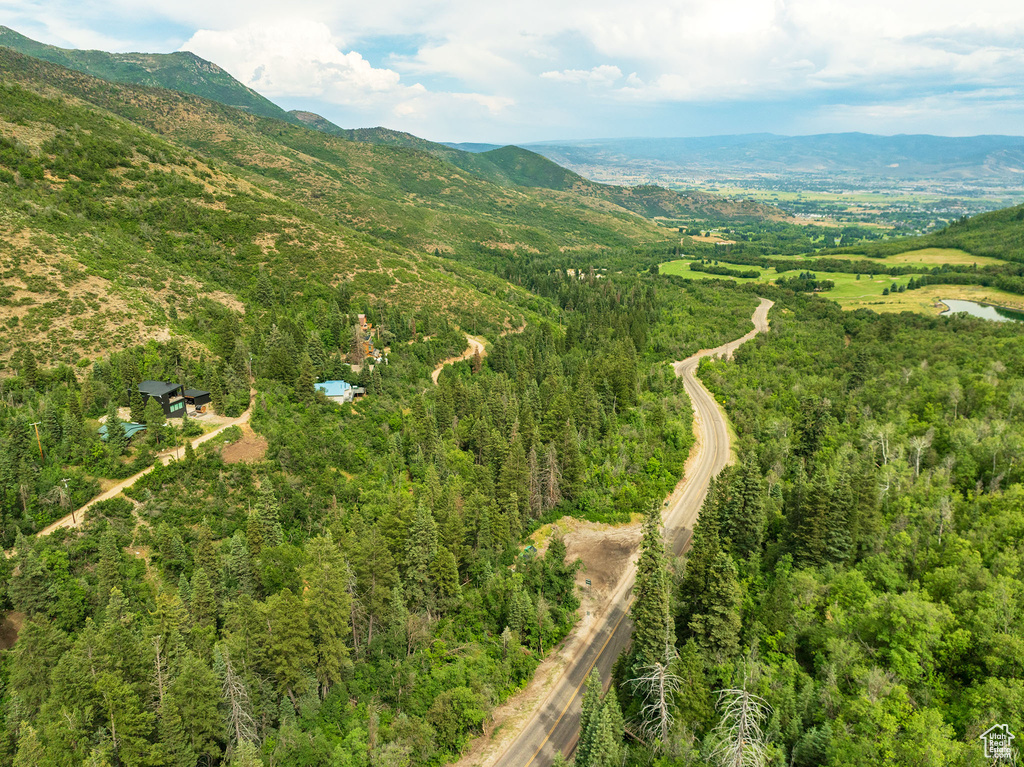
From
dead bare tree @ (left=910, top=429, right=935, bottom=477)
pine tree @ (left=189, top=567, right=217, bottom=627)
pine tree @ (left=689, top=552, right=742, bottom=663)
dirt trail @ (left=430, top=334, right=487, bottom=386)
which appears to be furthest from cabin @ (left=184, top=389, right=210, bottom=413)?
dead bare tree @ (left=910, top=429, right=935, bottom=477)

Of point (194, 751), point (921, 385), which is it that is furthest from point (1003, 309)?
point (194, 751)

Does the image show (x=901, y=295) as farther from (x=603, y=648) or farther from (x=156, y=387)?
(x=156, y=387)

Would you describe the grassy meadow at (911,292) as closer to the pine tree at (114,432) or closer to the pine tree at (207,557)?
the pine tree at (207,557)

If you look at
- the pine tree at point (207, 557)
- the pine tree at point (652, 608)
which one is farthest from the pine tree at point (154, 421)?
the pine tree at point (652, 608)

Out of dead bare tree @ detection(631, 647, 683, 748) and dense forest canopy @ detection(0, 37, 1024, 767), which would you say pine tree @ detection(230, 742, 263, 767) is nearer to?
dense forest canopy @ detection(0, 37, 1024, 767)

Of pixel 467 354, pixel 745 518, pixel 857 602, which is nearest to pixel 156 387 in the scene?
pixel 467 354
